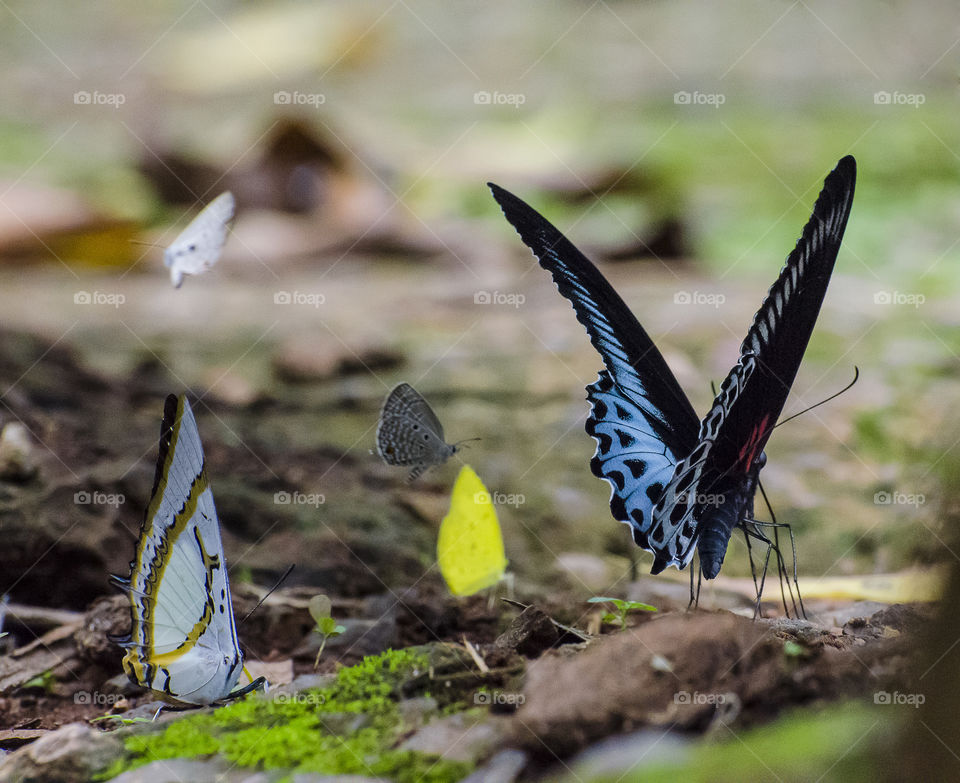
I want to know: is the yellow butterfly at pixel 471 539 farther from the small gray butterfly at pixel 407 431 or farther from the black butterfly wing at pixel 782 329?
the black butterfly wing at pixel 782 329

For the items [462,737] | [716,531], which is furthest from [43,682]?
[716,531]

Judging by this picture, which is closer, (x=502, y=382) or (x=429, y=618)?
(x=429, y=618)

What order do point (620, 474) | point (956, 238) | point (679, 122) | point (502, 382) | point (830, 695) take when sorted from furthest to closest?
point (679, 122), point (956, 238), point (502, 382), point (620, 474), point (830, 695)

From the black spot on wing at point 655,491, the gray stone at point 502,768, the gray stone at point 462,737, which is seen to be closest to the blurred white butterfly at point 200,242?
the black spot on wing at point 655,491

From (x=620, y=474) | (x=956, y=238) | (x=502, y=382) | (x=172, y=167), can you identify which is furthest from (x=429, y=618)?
(x=956, y=238)

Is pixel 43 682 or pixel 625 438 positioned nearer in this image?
pixel 625 438

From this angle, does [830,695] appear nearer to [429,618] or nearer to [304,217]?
[429,618]

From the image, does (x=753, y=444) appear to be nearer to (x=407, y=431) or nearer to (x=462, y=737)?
(x=462, y=737)
